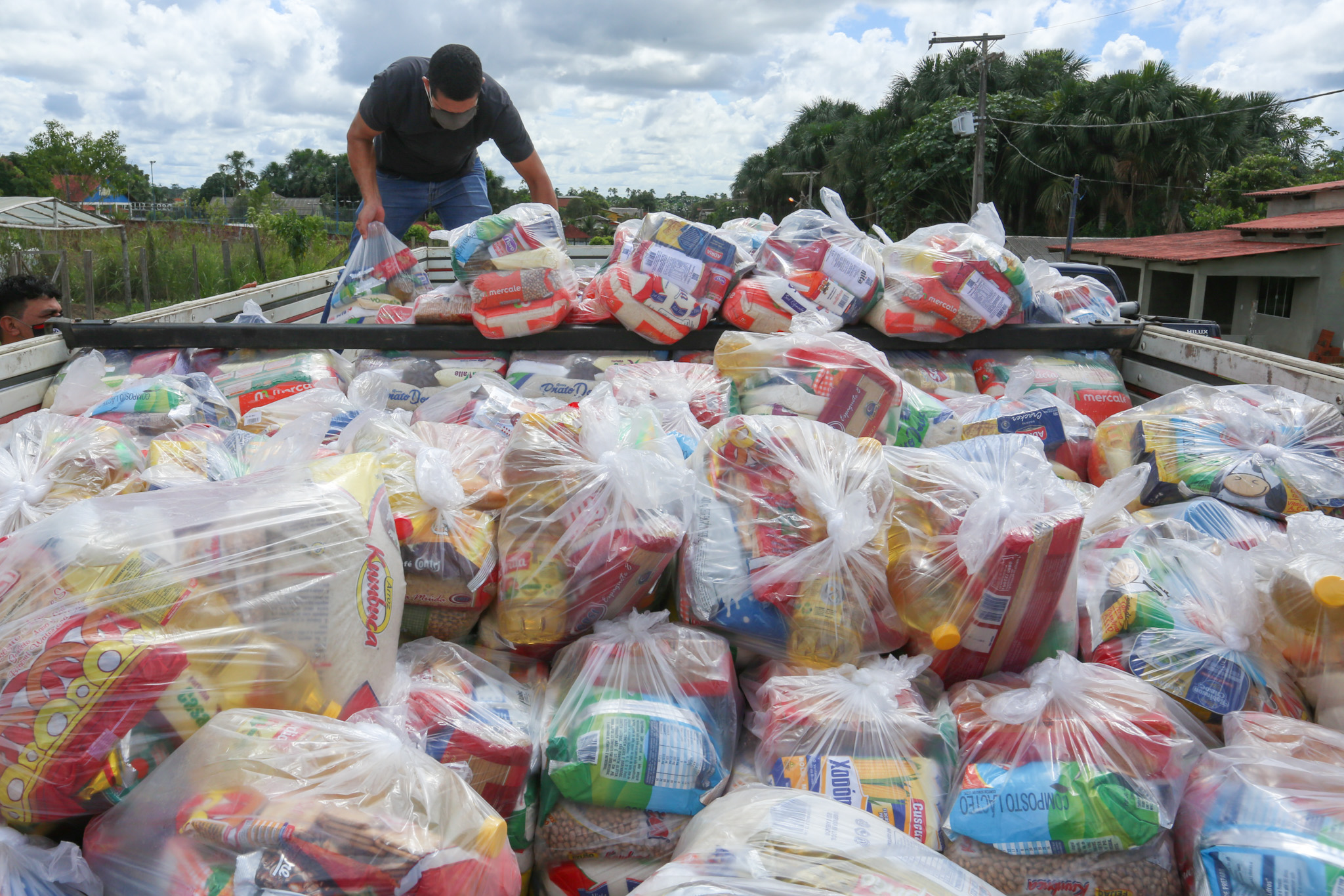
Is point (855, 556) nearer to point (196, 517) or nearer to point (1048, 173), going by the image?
point (196, 517)

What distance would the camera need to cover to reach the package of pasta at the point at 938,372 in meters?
2.88

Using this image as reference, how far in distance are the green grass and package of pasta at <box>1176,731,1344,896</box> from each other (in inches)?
564

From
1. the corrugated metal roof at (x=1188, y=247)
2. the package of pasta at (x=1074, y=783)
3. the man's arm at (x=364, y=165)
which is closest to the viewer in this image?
the package of pasta at (x=1074, y=783)

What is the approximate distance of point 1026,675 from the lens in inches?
65.8

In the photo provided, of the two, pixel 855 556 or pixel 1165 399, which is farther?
pixel 1165 399

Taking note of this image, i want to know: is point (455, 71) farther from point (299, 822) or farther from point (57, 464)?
point (299, 822)

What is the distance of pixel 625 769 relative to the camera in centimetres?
146

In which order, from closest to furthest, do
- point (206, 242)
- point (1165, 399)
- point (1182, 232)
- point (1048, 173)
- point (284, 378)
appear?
point (1165, 399)
point (284, 378)
point (206, 242)
point (1182, 232)
point (1048, 173)

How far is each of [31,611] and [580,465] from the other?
3.08 ft

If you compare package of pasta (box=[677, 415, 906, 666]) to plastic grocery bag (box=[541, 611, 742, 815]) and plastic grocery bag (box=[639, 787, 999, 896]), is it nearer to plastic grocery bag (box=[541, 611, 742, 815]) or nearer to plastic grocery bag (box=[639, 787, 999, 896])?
plastic grocery bag (box=[541, 611, 742, 815])

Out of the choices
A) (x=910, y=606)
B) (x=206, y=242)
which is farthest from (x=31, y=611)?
(x=206, y=242)

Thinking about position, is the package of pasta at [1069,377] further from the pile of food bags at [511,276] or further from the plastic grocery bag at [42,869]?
the plastic grocery bag at [42,869]

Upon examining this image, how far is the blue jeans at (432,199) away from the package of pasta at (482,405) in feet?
7.05

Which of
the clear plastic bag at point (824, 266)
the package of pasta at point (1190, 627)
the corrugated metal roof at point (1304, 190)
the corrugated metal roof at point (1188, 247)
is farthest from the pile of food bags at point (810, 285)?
the corrugated metal roof at point (1304, 190)
